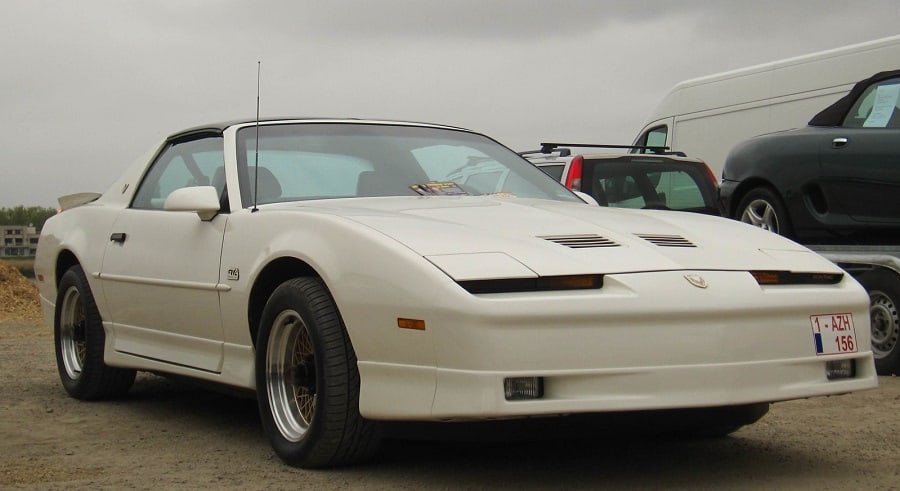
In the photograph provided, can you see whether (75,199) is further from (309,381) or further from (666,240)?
(666,240)

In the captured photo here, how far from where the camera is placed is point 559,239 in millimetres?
4500

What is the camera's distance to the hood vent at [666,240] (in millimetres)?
4625

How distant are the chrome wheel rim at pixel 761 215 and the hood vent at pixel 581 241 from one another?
5.26 metres

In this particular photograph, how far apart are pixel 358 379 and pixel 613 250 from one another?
0.98 m

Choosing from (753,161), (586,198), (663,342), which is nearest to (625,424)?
(663,342)

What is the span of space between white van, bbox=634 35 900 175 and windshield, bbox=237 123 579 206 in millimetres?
5644

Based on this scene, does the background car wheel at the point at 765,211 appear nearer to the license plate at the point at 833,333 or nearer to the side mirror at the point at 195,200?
the license plate at the point at 833,333

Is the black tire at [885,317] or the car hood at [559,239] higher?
the car hood at [559,239]

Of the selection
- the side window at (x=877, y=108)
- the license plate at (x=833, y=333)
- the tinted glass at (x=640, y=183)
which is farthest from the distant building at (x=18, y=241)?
the side window at (x=877, y=108)

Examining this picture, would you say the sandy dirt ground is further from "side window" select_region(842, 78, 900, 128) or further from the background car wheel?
the background car wheel

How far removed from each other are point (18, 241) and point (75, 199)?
1.65 meters

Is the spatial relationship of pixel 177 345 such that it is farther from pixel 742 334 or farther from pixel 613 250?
pixel 742 334

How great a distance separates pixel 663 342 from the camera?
164 inches

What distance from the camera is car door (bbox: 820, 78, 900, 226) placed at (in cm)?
829
